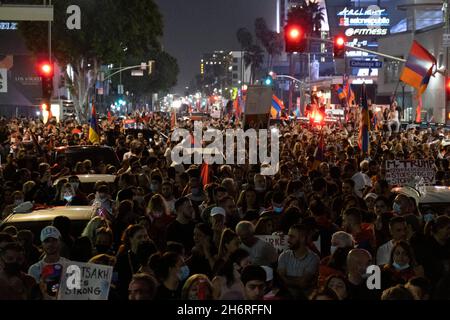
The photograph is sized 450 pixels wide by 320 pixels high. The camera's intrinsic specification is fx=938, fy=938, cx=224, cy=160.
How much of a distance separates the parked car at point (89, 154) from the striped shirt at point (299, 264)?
39.1ft

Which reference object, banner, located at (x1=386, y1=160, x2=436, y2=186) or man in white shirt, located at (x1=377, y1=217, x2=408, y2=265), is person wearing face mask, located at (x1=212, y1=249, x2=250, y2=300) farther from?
banner, located at (x1=386, y1=160, x2=436, y2=186)

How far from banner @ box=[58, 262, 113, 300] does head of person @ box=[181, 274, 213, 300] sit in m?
0.64

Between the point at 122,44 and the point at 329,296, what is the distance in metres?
54.6

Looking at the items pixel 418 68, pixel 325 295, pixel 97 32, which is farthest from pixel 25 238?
pixel 97 32

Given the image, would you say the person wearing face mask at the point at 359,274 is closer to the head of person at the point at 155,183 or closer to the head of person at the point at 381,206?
the head of person at the point at 381,206

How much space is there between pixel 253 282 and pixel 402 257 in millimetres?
2039

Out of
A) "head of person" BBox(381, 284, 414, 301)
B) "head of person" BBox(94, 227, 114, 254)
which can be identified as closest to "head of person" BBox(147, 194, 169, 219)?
"head of person" BBox(94, 227, 114, 254)

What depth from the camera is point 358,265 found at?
8180 mm

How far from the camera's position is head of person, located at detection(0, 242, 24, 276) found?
26.6ft

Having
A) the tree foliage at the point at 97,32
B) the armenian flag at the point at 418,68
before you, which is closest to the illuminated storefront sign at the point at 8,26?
the tree foliage at the point at 97,32

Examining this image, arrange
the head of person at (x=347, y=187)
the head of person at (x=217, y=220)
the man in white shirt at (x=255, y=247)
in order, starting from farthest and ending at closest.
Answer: the head of person at (x=347, y=187)
the head of person at (x=217, y=220)
the man in white shirt at (x=255, y=247)

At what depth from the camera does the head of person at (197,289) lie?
23.1 feet
